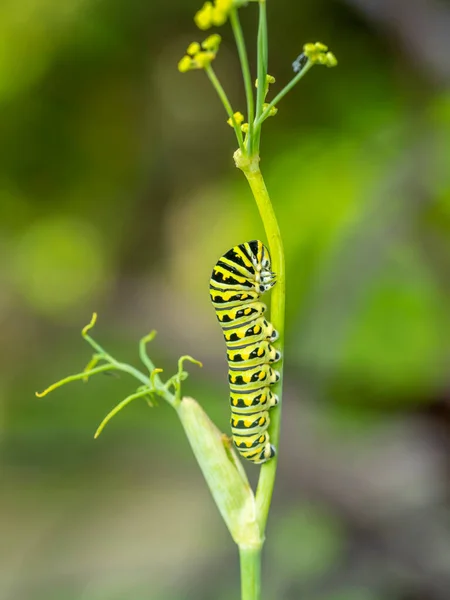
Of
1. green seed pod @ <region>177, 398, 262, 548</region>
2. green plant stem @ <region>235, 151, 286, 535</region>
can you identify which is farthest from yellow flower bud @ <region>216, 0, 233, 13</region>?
green seed pod @ <region>177, 398, 262, 548</region>

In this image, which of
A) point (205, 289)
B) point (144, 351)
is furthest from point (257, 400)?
point (205, 289)

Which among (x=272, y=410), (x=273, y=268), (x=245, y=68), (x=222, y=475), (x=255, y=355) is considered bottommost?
(x=222, y=475)

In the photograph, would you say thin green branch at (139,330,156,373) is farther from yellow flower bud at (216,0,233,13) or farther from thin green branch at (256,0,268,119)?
yellow flower bud at (216,0,233,13)

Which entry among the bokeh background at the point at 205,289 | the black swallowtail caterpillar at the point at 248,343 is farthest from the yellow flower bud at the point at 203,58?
the bokeh background at the point at 205,289

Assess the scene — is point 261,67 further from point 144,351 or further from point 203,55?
point 144,351

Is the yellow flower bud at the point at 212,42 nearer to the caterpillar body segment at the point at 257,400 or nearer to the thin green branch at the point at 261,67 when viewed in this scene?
the thin green branch at the point at 261,67
